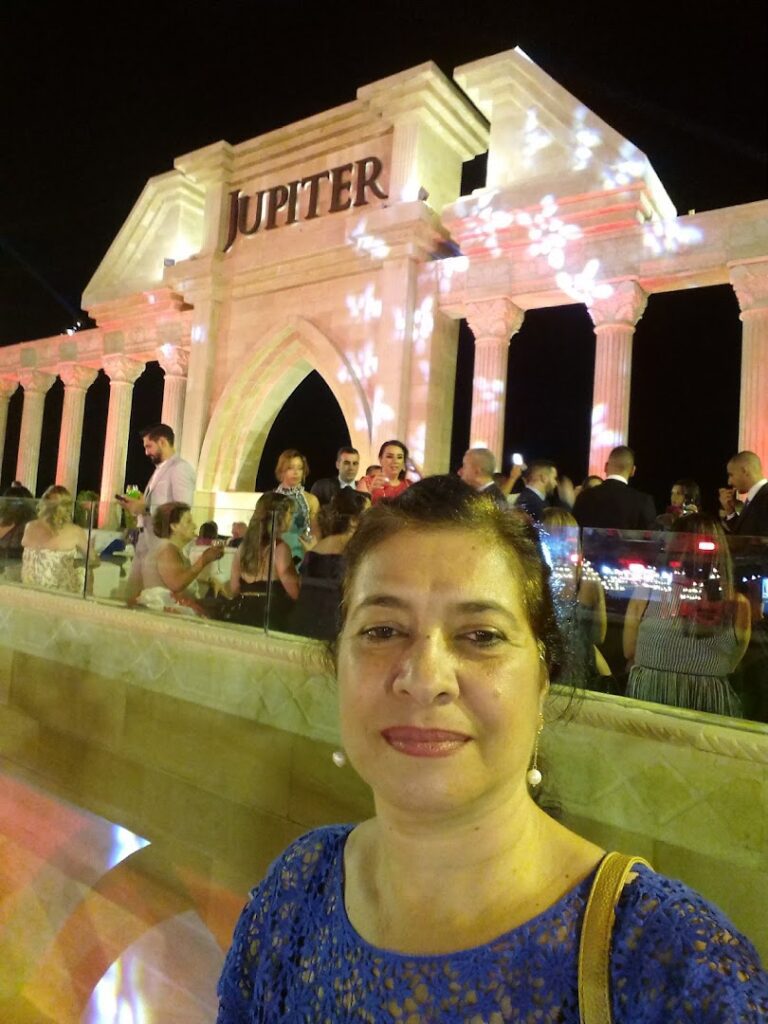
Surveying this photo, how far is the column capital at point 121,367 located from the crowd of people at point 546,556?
392 inches

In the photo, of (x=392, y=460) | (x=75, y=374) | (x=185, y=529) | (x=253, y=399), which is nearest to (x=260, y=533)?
(x=185, y=529)

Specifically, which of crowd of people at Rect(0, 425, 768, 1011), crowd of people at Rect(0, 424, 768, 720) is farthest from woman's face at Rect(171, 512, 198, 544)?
crowd of people at Rect(0, 425, 768, 1011)

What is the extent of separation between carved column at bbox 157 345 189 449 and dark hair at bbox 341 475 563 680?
45.9ft

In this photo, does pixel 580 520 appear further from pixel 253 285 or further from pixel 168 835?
pixel 253 285

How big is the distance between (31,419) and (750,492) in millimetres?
17154

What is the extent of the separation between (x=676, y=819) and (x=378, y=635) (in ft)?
6.41

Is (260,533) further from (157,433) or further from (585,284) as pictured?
(585,284)

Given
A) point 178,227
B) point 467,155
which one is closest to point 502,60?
point 467,155

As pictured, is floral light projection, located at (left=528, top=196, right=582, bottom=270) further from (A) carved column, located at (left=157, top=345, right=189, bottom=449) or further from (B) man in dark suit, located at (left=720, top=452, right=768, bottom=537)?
(A) carved column, located at (left=157, top=345, right=189, bottom=449)

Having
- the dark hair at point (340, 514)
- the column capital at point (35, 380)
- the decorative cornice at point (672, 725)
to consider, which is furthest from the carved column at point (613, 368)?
the column capital at point (35, 380)

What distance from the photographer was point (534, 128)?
411 inches

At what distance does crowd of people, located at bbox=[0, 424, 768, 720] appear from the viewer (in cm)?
271

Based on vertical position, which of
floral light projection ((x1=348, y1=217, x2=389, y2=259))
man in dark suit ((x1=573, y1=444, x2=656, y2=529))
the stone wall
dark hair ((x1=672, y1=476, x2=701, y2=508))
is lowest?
the stone wall

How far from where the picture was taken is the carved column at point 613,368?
9312 mm
